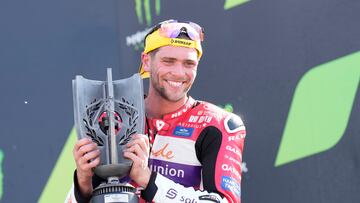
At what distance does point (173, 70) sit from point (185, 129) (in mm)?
234

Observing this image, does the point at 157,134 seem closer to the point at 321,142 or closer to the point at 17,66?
the point at 321,142

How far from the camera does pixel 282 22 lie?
3490 mm

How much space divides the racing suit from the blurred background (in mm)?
738

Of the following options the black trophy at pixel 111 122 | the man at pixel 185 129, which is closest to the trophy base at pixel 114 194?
the black trophy at pixel 111 122

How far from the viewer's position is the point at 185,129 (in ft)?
8.96

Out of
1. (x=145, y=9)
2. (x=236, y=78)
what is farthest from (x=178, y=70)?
(x=145, y=9)

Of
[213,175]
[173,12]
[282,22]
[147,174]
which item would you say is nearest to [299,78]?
[282,22]

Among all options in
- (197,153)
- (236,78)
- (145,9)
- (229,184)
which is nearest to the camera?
(229,184)

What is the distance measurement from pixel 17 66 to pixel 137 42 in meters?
0.67

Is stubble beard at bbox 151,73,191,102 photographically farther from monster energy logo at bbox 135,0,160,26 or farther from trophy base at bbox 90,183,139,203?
monster energy logo at bbox 135,0,160,26

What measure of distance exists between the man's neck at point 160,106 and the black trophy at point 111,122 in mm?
419

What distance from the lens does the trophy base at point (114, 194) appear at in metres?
2.16

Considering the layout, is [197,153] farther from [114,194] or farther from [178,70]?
[114,194]

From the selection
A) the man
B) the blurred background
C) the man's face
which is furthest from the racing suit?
the blurred background
